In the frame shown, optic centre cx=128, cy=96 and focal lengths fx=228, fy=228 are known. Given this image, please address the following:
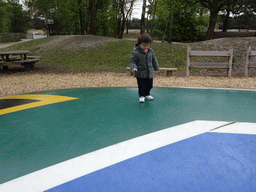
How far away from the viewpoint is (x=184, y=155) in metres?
2.48

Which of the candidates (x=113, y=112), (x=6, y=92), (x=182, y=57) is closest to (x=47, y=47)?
(x=182, y=57)

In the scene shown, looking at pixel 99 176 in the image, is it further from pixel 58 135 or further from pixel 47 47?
pixel 47 47

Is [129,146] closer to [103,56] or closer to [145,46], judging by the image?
[145,46]

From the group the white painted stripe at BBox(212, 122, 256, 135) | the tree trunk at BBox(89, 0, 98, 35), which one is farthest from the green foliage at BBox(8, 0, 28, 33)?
the white painted stripe at BBox(212, 122, 256, 135)

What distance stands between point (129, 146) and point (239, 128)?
164 centimetres

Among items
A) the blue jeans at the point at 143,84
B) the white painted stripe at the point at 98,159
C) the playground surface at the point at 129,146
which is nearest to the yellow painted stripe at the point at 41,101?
the playground surface at the point at 129,146

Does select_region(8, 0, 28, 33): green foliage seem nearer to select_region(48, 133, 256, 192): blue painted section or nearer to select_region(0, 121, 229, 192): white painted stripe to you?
select_region(0, 121, 229, 192): white painted stripe

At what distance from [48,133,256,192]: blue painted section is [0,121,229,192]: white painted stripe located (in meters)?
0.10

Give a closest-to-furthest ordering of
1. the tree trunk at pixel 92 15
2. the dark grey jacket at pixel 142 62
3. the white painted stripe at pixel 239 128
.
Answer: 1. the white painted stripe at pixel 239 128
2. the dark grey jacket at pixel 142 62
3. the tree trunk at pixel 92 15

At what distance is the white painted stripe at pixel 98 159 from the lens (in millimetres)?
2062

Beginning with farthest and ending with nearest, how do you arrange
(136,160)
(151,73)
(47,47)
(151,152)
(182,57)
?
1. (47,47)
2. (182,57)
3. (151,73)
4. (151,152)
5. (136,160)

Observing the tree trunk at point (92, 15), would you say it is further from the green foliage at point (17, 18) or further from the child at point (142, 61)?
the green foliage at point (17, 18)

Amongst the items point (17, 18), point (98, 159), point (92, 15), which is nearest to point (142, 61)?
point (98, 159)

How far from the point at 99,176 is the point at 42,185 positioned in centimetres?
51
